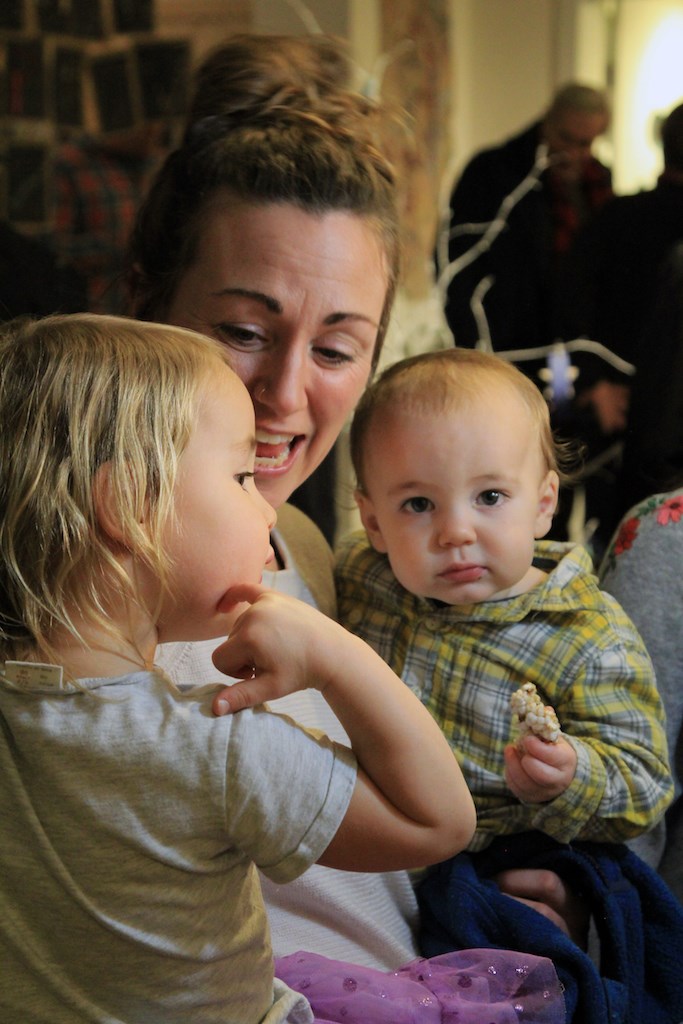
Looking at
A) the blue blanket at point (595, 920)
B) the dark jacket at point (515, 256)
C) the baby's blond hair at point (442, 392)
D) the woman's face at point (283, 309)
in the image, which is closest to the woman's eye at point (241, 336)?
the woman's face at point (283, 309)

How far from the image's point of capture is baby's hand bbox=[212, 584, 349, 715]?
683 millimetres

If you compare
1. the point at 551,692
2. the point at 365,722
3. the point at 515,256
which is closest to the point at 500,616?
the point at 551,692

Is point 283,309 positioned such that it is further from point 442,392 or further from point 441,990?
point 441,990

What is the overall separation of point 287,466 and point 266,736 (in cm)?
44

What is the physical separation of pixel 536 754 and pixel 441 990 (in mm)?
190

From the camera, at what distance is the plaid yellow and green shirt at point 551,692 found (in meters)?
0.94

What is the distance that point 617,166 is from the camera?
2066mm

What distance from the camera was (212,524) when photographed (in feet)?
2.36

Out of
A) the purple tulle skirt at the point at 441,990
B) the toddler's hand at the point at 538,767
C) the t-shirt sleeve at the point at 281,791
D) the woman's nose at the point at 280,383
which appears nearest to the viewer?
the t-shirt sleeve at the point at 281,791

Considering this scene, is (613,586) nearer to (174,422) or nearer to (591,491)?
(591,491)

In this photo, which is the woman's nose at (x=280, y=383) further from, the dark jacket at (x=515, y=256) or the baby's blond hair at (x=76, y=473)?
the dark jacket at (x=515, y=256)

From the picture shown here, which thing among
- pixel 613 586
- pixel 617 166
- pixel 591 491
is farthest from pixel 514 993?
pixel 617 166

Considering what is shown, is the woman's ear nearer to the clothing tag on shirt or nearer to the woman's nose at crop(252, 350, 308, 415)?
the clothing tag on shirt

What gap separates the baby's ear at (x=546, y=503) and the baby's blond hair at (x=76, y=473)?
37cm
